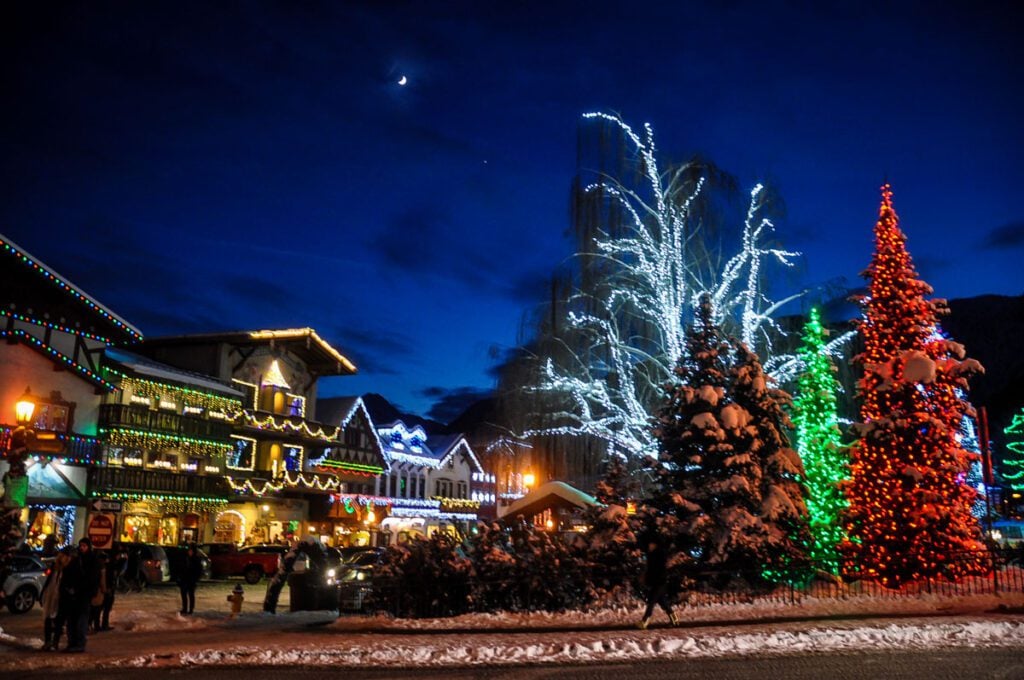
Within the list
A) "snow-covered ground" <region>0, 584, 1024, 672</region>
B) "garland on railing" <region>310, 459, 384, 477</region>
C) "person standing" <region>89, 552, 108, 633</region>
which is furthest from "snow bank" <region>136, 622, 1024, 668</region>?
"garland on railing" <region>310, 459, 384, 477</region>

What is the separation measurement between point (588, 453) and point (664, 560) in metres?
18.1

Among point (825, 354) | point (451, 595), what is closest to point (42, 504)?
point (451, 595)

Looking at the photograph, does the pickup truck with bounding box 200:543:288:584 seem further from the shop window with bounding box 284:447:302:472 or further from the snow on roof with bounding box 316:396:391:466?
the snow on roof with bounding box 316:396:391:466

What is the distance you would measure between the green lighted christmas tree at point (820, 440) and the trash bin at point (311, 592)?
12344 millimetres

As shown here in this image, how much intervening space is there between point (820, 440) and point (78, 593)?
1898 centimetres

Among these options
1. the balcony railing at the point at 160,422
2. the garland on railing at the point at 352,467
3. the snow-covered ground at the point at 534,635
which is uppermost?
the balcony railing at the point at 160,422

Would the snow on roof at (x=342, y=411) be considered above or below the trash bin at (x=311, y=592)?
above

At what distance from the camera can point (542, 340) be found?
32.2 metres

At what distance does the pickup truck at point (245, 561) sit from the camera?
121 ft

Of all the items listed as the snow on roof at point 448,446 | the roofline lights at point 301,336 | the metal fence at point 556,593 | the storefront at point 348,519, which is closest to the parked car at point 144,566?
the metal fence at point 556,593

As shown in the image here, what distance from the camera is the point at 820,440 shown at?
999 inches

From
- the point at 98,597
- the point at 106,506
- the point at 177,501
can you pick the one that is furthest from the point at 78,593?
the point at 177,501

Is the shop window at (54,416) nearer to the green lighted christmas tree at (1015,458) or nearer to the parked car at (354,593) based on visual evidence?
the parked car at (354,593)

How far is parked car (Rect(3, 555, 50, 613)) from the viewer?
21625 mm
